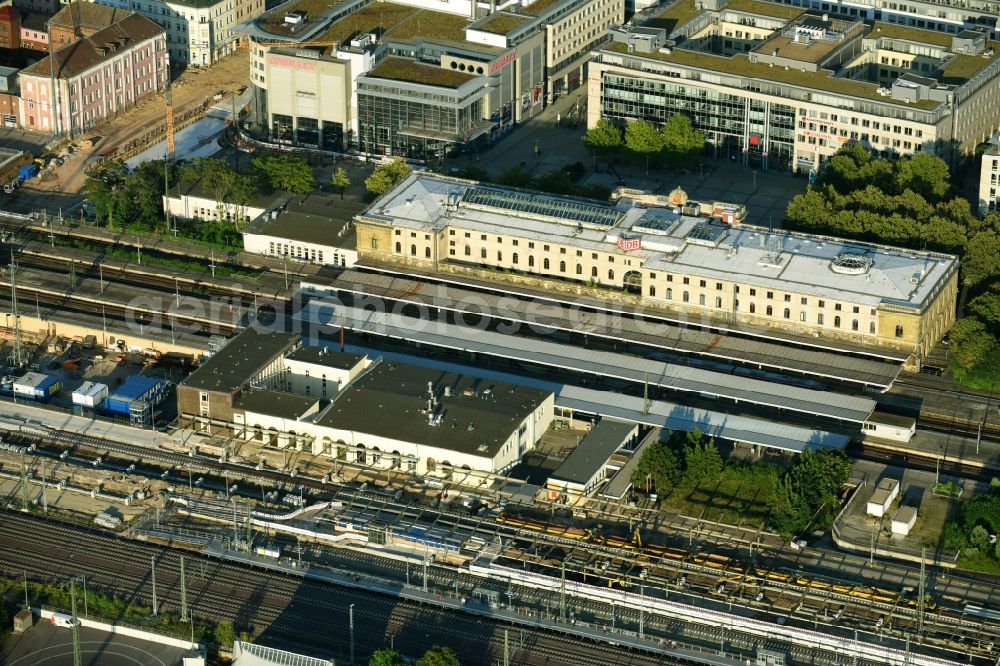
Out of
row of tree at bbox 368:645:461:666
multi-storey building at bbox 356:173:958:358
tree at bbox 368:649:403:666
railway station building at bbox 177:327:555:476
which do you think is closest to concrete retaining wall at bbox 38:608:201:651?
tree at bbox 368:649:403:666

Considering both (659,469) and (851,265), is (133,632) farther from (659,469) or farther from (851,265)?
(851,265)

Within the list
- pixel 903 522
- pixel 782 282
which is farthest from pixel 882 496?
pixel 782 282

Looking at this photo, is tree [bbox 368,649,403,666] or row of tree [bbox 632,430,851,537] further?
row of tree [bbox 632,430,851,537]

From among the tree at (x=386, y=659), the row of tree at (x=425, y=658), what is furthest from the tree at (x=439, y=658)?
the tree at (x=386, y=659)

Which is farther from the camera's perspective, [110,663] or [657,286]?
[657,286]

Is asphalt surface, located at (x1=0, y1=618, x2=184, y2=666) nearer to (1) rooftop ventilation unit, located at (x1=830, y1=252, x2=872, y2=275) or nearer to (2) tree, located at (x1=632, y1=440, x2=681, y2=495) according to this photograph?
(2) tree, located at (x1=632, y1=440, x2=681, y2=495)

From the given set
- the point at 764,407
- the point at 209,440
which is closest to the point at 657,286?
the point at 764,407

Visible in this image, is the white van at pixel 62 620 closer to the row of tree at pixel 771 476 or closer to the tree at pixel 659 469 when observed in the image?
the tree at pixel 659 469

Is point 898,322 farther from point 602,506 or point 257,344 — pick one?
point 257,344
